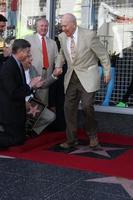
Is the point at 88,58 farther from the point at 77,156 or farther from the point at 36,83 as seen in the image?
the point at 77,156

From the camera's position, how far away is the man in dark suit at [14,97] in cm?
616

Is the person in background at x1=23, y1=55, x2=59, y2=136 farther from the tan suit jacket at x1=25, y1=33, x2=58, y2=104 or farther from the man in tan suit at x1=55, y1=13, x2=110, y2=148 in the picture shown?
the man in tan suit at x1=55, y1=13, x2=110, y2=148

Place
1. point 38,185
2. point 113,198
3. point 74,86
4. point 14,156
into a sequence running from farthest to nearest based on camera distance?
point 74,86 → point 14,156 → point 38,185 → point 113,198

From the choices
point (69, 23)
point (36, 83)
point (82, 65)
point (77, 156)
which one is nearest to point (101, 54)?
point (82, 65)

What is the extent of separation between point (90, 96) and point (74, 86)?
33 centimetres

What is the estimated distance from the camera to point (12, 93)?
614 cm

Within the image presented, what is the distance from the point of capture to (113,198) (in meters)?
4.51

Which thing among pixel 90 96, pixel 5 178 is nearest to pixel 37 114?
pixel 90 96

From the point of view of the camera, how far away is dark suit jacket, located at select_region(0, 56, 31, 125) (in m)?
6.15

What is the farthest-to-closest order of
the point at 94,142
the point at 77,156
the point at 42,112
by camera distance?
the point at 42,112 → the point at 94,142 → the point at 77,156

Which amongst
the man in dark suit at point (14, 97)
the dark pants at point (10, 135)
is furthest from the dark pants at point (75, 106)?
the dark pants at point (10, 135)

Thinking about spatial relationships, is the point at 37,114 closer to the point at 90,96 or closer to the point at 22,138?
the point at 22,138

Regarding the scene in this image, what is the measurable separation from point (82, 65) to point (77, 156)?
48.7 inches

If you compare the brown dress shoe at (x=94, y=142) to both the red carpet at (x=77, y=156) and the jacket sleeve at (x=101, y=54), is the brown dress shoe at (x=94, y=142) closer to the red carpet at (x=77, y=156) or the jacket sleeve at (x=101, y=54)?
the red carpet at (x=77, y=156)
